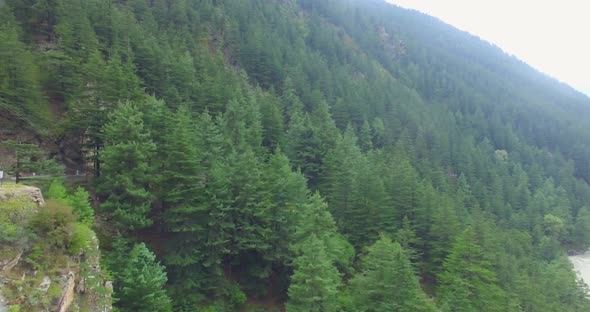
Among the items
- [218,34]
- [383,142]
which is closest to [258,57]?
[218,34]

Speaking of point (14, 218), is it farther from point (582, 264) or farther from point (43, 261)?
point (582, 264)

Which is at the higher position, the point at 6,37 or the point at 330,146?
the point at 6,37

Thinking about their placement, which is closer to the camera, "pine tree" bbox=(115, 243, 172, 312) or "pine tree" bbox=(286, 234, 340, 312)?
"pine tree" bbox=(115, 243, 172, 312)

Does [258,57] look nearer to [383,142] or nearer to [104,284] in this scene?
[383,142]

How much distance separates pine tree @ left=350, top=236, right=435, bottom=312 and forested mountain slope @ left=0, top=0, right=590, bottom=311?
3.4 inches

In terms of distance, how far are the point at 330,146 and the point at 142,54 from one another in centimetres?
2469


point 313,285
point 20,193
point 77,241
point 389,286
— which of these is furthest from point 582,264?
point 20,193

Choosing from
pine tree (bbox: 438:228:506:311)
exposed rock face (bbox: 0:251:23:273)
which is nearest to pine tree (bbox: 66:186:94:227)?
exposed rock face (bbox: 0:251:23:273)

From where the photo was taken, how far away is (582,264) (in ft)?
217

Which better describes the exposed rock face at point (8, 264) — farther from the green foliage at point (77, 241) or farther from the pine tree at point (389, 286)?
the pine tree at point (389, 286)

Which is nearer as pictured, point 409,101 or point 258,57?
point 258,57

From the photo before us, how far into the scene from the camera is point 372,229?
112 ft

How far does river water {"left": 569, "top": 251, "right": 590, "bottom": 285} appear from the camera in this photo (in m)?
59.2

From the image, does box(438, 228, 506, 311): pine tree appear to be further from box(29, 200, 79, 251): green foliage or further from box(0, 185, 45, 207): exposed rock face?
box(0, 185, 45, 207): exposed rock face
